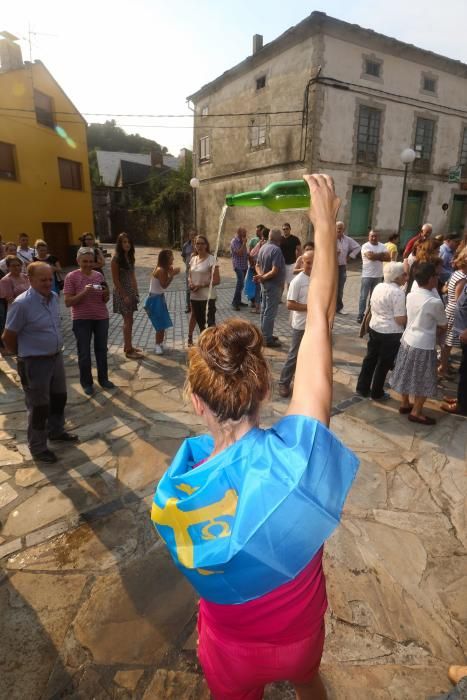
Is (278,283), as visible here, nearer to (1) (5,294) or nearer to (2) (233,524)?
(1) (5,294)

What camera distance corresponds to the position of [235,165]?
22.1 m

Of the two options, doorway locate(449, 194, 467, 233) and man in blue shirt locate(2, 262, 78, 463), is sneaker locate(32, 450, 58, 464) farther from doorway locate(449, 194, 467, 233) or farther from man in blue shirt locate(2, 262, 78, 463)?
doorway locate(449, 194, 467, 233)

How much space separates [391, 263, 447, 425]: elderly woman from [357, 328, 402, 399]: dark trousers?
0.76 ft

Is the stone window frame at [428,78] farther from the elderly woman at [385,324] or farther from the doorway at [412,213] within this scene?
the elderly woman at [385,324]

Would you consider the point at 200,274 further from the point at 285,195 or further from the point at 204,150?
the point at 204,150

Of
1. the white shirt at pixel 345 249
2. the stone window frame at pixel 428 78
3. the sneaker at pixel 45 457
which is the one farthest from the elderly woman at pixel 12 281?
the stone window frame at pixel 428 78

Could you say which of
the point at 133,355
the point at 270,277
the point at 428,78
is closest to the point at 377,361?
the point at 270,277

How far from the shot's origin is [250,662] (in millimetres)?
1311

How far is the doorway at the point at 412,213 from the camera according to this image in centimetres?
2094

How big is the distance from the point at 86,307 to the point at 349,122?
58.6 ft

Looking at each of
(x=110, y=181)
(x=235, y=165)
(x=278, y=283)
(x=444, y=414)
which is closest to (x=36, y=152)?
(x=235, y=165)

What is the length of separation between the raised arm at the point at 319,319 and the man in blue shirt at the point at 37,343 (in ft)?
10.6

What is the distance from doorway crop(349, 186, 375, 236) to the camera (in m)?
19.4

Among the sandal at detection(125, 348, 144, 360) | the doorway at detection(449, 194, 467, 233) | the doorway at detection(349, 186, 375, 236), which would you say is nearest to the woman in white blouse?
the sandal at detection(125, 348, 144, 360)
